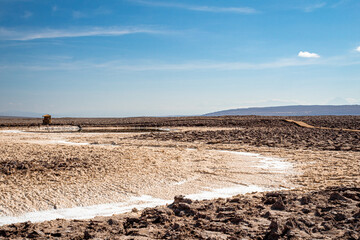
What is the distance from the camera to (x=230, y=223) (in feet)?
17.0

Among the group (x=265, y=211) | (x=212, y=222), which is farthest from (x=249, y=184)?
(x=212, y=222)

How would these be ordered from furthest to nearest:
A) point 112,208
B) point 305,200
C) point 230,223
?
point 112,208 → point 305,200 → point 230,223

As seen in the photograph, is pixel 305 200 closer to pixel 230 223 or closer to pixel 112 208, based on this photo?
pixel 230 223

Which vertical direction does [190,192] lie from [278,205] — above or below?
below

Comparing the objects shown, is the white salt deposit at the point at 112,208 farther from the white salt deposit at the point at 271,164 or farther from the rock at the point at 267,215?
the white salt deposit at the point at 271,164

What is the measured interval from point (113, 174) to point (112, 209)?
2.70 metres

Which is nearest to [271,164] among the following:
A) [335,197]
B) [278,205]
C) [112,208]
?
[335,197]

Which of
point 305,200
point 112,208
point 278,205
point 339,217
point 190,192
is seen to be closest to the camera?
point 339,217

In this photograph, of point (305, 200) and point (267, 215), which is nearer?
point (267, 215)

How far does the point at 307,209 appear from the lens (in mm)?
5559

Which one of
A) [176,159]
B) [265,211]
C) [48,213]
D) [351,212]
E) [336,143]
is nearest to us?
[351,212]

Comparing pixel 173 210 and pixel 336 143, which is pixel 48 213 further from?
pixel 336 143

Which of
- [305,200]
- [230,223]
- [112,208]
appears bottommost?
[112,208]

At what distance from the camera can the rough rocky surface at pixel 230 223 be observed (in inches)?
185
